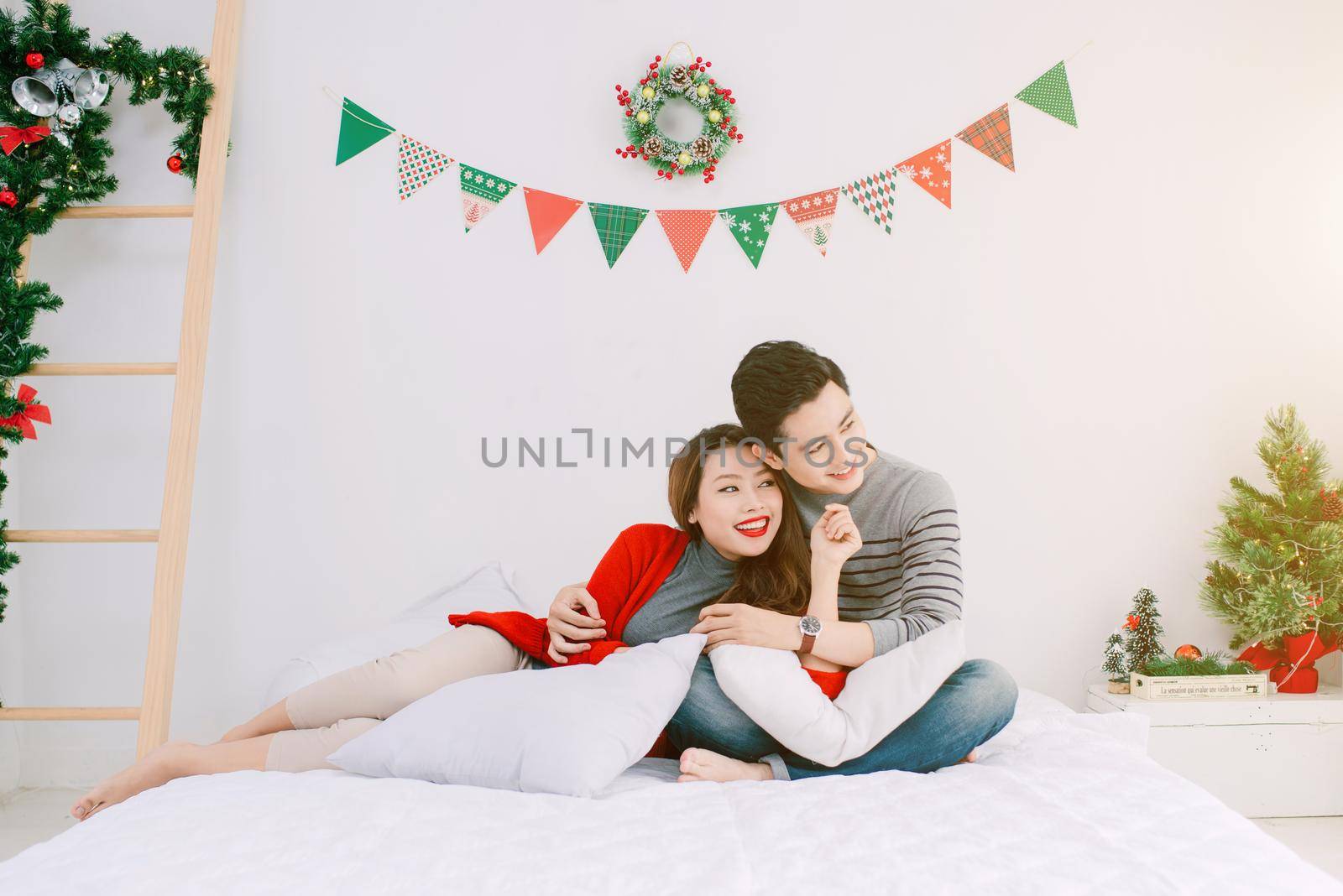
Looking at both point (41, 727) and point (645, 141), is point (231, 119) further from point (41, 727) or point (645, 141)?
point (41, 727)

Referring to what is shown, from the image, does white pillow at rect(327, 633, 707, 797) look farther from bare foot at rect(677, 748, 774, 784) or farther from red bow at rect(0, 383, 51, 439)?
red bow at rect(0, 383, 51, 439)

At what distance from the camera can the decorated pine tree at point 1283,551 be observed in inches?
82.1

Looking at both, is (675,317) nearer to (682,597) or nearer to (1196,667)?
(682,597)

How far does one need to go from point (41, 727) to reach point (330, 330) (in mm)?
1320

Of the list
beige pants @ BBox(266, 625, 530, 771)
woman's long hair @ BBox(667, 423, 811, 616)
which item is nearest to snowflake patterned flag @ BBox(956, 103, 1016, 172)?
woman's long hair @ BBox(667, 423, 811, 616)

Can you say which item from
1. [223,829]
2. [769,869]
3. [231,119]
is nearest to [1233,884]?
[769,869]

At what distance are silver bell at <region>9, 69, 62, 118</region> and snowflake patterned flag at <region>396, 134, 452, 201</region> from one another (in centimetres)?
81

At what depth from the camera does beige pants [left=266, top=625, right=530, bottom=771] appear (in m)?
1.25

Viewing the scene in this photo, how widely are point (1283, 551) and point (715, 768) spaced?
170 cm

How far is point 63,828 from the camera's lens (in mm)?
1979

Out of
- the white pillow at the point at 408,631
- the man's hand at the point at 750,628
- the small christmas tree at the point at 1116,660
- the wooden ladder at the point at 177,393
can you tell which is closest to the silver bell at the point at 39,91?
the wooden ladder at the point at 177,393

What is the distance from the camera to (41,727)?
7.70 feet

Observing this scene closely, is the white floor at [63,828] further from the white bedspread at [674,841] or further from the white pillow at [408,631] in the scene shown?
the white bedspread at [674,841]

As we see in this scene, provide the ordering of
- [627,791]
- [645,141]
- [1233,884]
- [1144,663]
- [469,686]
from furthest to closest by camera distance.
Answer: [645,141]
[1144,663]
[469,686]
[627,791]
[1233,884]
